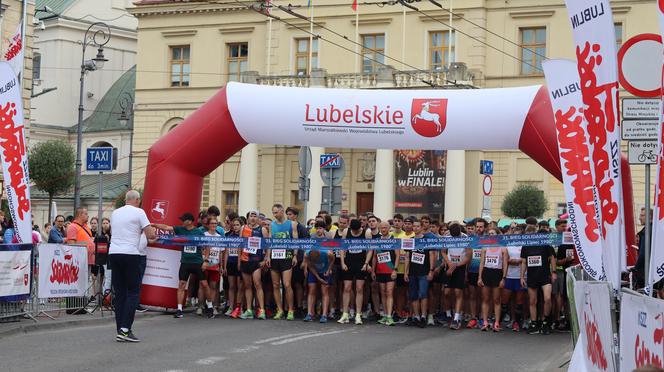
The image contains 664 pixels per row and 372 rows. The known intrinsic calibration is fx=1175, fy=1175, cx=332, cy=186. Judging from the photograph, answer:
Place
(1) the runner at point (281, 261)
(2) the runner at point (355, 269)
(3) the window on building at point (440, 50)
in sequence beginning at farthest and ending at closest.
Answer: (3) the window on building at point (440, 50), (1) the runner at point (281, 261), (2) the runner at point (355, 269)

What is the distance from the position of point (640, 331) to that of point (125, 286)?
810 centimetres

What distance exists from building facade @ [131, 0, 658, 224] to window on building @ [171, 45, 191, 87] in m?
0.06

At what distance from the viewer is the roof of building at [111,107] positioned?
69.2 metres

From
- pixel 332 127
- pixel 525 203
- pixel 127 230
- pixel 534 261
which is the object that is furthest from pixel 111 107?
pixel 127 230

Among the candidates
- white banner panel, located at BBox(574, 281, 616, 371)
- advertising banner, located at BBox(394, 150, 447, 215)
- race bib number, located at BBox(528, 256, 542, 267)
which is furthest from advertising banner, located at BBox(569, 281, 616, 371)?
advertising banner, located at BBox(394, 150, 447, 215)

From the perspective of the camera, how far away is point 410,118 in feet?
60.4

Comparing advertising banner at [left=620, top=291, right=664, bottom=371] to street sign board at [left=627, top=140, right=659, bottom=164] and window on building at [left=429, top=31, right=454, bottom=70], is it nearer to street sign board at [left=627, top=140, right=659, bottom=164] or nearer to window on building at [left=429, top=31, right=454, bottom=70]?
street sign board at [left=627, top=140, right=659, bottom=164]

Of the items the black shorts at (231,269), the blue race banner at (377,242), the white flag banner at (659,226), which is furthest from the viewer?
the black shorts at (231,269)

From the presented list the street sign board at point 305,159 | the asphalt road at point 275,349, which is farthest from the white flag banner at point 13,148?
the street sign board at point 305,159

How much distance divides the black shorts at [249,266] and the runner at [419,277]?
2497mm

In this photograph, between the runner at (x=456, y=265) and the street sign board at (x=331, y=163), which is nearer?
the runner at (x=456, y=265)

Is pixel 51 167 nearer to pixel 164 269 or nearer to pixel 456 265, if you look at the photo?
pixel 164 269

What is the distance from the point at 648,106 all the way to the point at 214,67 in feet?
153

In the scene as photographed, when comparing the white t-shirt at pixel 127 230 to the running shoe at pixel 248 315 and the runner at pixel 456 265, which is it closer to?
the running shoe at pixel 248 315
